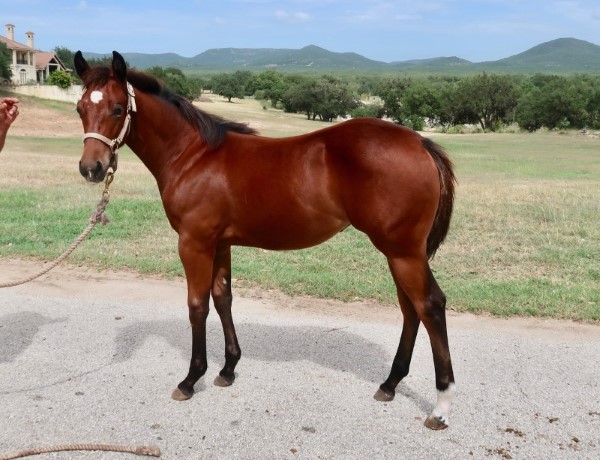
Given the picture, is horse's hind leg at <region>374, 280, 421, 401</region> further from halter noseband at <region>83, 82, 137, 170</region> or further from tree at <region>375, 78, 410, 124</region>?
tree at <region>375, 78, 410, 124</region>

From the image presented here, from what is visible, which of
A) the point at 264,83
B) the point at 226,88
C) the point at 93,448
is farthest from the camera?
the point at 264,83

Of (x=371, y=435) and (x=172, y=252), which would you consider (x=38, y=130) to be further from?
(x=371, y=435)

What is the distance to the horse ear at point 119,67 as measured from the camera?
356 centimetres

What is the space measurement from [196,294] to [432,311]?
1.62 meters

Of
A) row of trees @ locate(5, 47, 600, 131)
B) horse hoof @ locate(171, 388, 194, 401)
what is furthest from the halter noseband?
row of trees @ locate(5, 47, 600, 131)

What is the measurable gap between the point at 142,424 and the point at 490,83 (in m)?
74.5

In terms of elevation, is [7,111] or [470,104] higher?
[470,104]

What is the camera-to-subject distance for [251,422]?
12.0ft

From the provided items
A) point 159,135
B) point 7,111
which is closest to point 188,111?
point 159,135

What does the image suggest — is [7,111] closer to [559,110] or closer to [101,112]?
[101,112]

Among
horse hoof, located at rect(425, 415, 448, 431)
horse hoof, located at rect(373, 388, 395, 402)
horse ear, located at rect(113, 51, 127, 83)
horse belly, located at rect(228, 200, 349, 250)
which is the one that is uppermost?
horse ear, located at rect(113, 51, 127, 83)

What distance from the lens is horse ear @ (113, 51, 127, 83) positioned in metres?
3.56

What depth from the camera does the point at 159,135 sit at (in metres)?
4.03

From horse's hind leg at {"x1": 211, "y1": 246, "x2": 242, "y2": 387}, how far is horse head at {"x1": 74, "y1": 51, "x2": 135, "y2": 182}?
1063 millimetres
